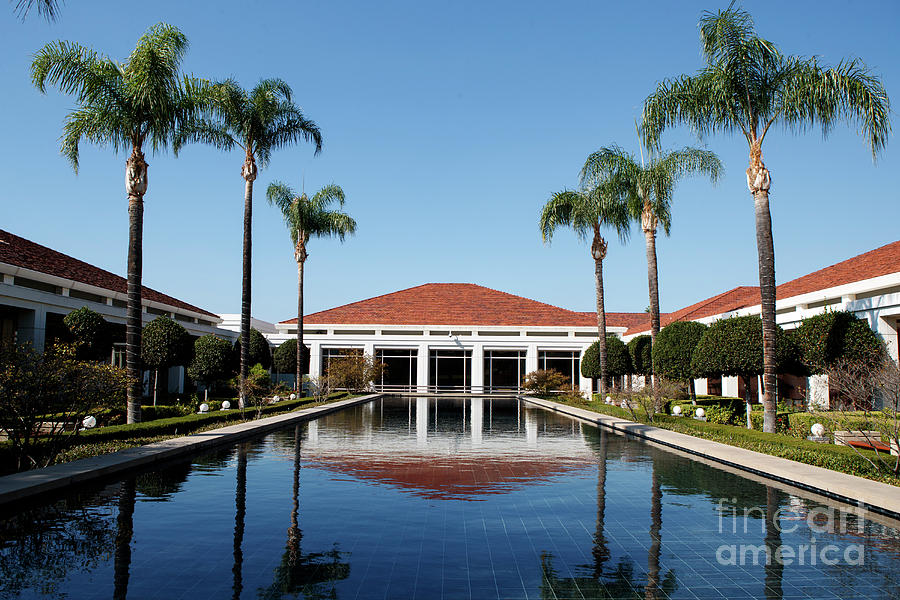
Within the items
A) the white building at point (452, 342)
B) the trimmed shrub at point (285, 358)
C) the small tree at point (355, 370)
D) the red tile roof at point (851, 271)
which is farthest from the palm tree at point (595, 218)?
the trimmed shrub at point (285, 358)

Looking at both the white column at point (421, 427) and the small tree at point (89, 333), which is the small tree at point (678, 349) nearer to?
the white column at point (421, 427)

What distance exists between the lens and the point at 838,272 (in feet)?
101

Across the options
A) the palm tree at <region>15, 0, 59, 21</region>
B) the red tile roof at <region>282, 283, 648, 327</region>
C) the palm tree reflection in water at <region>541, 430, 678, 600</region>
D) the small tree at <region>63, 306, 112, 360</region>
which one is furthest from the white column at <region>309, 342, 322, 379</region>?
the palm tree reflection in water at <region>541, 430, 678, 600</region>

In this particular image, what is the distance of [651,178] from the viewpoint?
26562 millimetres

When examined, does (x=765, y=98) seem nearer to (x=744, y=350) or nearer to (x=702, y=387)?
(x=744, y=350)

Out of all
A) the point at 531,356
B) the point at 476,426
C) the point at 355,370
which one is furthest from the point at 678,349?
the point at 531,356

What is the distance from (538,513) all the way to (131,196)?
15.5m

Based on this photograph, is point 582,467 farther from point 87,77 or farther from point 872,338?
point 87,77

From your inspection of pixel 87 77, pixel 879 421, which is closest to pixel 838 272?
pixel 879 421

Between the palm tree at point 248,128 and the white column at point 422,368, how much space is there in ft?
77.0

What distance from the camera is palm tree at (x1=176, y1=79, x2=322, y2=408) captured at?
26.5 m

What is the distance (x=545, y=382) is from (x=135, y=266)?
3019 cm

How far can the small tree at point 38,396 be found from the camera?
11.5 m

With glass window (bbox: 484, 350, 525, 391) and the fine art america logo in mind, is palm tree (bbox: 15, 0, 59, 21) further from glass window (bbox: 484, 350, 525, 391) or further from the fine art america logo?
glass window (bbox: 484, 350, 525, 391)
